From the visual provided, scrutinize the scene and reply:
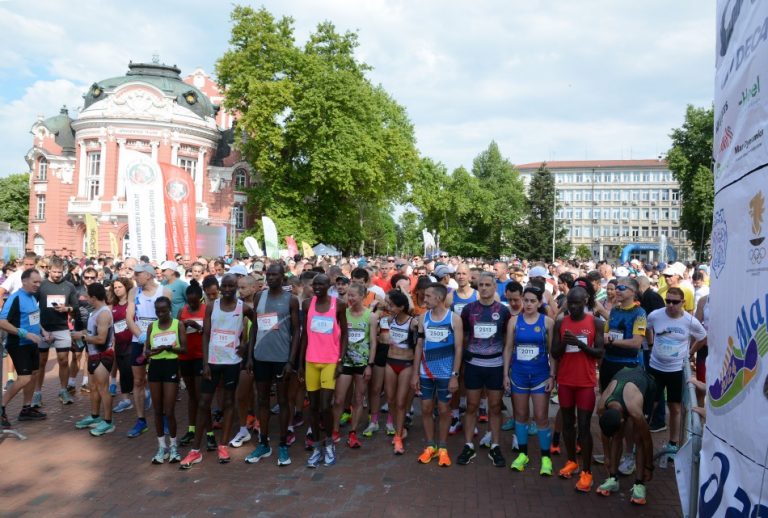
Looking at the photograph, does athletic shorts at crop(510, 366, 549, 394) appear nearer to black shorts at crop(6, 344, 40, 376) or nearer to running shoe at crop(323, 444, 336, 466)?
running shoe at crop(323, 444, 336, 466)

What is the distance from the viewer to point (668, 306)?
603cm

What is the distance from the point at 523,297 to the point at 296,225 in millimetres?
30490

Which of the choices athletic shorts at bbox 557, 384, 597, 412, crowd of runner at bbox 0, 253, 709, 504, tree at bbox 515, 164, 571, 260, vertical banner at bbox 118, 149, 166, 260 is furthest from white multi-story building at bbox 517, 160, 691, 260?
athletic shorts at bbox 557, 384, 597, 412

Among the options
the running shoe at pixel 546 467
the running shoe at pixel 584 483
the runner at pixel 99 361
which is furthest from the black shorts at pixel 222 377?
the running shoe at pixel 584 483

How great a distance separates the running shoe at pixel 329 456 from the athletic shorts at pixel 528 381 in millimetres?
1916

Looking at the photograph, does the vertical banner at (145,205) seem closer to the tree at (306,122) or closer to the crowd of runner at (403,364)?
the crowd of runner at (403,364)

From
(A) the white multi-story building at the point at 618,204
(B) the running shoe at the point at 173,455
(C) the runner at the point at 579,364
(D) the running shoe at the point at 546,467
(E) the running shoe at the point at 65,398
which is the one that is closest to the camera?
(C) the runner at the point at 579,364

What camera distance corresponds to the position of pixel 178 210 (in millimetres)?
12797

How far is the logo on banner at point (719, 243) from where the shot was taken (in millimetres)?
2873

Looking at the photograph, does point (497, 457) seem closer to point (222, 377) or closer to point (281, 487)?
point (281, 487)

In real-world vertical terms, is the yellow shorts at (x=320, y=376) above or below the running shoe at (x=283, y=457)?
above

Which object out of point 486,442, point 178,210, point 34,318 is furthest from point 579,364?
point 178,210

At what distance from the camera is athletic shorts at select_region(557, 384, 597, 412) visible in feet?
17.3

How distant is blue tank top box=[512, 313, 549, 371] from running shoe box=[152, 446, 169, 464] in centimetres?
361
